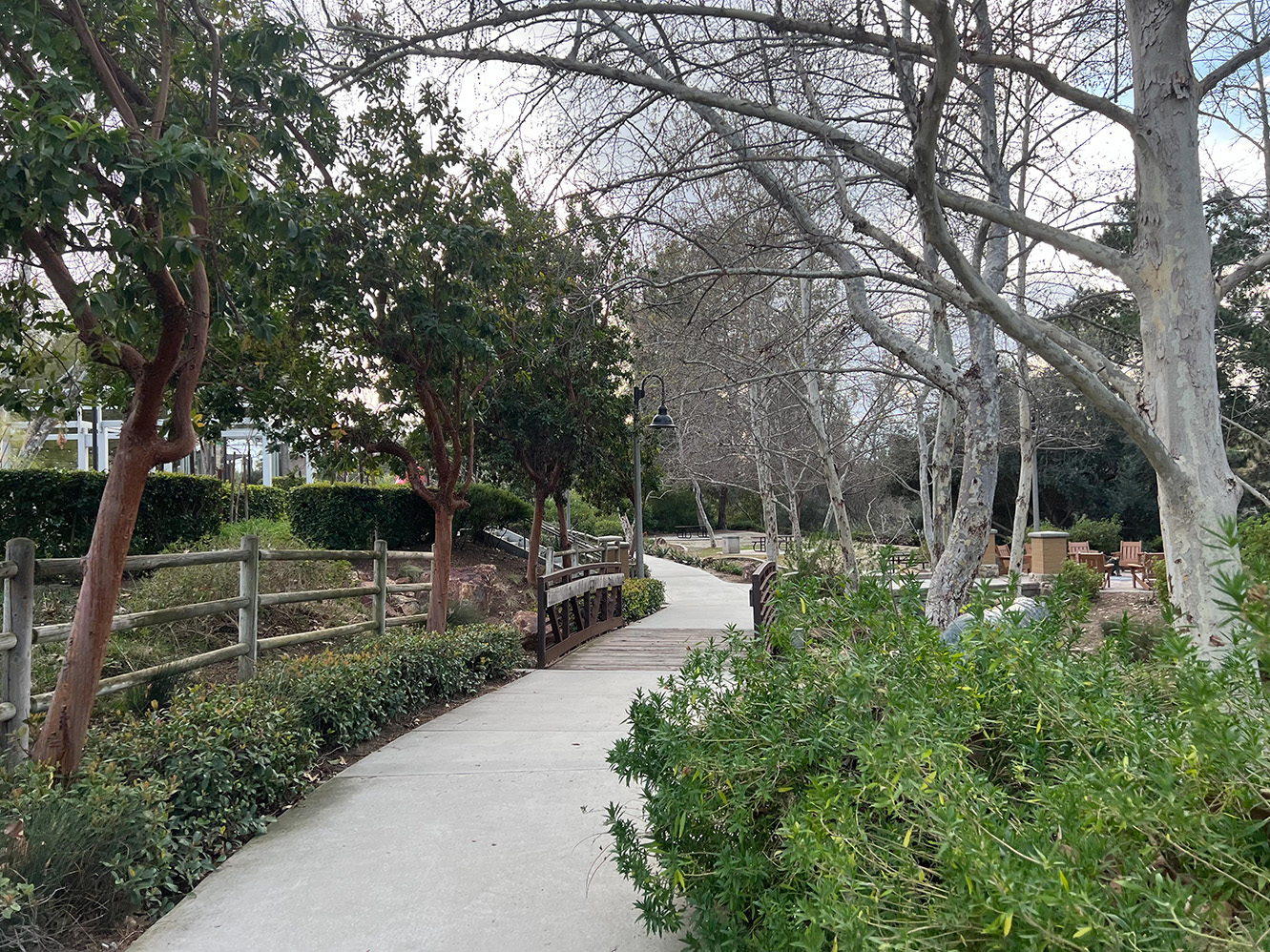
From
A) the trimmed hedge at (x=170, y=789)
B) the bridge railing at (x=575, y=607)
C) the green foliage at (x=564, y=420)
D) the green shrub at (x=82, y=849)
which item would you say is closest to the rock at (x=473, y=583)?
the green foliage at (x=564, y=420)

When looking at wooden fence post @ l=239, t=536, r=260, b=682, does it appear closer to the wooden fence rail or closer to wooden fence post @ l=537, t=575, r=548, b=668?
the wooden fence rail

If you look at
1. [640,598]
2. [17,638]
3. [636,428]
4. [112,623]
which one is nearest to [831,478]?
[640,598]

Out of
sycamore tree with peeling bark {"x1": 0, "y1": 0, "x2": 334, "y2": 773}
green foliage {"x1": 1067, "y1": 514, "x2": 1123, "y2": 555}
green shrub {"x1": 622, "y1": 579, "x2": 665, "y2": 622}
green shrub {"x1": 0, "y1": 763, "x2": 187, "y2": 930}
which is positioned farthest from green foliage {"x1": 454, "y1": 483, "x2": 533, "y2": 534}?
green foliage {"x1": 1067, "y1": 514, "x2": 1123, "y2": 555}

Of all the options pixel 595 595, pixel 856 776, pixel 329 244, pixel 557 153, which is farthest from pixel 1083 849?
pixel 595 595

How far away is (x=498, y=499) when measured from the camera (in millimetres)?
21281

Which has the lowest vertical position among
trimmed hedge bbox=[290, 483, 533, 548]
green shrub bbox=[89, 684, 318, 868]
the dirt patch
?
the dirt patch

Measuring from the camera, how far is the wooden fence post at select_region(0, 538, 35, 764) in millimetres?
3939

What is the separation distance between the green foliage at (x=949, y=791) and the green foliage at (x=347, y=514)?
1456 centimetres

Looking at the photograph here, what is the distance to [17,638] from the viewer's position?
13.1 feet

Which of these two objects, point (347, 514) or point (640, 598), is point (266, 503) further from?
point (640, 598)

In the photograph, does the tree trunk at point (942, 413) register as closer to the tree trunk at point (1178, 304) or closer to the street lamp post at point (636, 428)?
the tree trunk at point (1178, 304)

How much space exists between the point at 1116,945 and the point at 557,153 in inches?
216

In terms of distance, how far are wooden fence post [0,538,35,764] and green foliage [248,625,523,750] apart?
138 centimetres

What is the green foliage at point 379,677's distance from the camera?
5.53 metres
